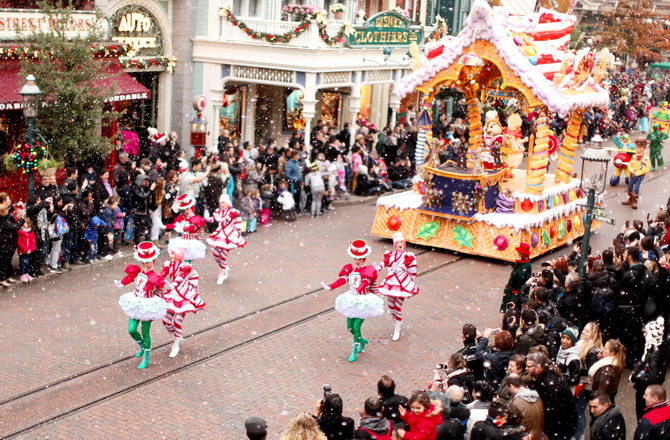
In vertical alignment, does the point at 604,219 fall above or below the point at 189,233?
above

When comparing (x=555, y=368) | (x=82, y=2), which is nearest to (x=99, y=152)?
(x=82, y=2)

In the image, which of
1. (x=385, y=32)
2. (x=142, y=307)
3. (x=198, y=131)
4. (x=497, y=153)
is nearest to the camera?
(x=142, y=307)

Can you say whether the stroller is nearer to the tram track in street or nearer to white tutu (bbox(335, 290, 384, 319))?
the tram track in street

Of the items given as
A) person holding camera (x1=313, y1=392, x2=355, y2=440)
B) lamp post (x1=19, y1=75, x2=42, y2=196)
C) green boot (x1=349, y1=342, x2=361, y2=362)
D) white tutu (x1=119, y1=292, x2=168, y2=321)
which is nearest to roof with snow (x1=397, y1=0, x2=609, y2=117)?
lamp post (x1=19, y1=75, x2=42, y2=196)

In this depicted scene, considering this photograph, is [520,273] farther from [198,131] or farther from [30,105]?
[198,131]

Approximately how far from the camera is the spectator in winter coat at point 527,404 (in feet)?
28.2

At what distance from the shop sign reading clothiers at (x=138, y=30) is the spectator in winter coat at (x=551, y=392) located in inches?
607

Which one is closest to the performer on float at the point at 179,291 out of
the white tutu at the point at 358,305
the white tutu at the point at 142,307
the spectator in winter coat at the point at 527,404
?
the white tutu at the point at 142,307

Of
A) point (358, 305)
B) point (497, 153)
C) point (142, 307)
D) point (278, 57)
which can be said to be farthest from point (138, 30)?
point (358, 305)

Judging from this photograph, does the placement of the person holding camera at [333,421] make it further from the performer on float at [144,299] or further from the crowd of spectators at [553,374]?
the performer on float at [144,299]

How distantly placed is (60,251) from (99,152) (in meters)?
2.73

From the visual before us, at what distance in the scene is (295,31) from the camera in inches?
894

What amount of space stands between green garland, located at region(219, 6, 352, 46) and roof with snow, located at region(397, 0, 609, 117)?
454cm

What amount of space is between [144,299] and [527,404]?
5.09 metres
